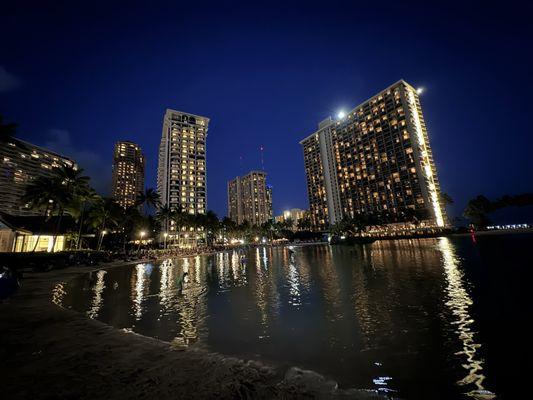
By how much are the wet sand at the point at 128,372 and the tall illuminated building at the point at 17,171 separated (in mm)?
164372

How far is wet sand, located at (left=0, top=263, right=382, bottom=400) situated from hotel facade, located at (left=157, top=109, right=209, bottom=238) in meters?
131

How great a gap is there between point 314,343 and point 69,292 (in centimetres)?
1831

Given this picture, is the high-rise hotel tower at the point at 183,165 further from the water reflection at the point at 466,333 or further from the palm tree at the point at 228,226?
the water reflection at the point at 466,333

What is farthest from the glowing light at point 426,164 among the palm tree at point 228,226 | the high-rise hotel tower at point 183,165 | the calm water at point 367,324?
the calm water at point 367,324

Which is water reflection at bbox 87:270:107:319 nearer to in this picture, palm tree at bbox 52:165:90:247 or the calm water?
the calm water

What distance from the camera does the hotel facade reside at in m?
138

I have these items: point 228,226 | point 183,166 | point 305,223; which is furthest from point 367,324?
point 305,223

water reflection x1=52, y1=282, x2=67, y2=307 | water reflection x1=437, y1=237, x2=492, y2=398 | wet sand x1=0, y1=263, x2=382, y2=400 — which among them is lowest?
water reflection x1=437, y1=237, x2=492, y2=398

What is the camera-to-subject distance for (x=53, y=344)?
7.90m

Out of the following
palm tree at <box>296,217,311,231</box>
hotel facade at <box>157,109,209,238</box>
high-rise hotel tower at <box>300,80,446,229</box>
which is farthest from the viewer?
palm tree at <box>296,217,311,231</box>

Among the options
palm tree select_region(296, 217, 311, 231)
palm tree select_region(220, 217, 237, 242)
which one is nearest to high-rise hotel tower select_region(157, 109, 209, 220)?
palm tree select_region(220, 217, 237, 242)

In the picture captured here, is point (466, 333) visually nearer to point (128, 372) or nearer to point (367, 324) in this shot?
point (367, 324)

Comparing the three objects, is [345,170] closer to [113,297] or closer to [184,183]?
[184,183]

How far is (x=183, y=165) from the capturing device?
143 meters
